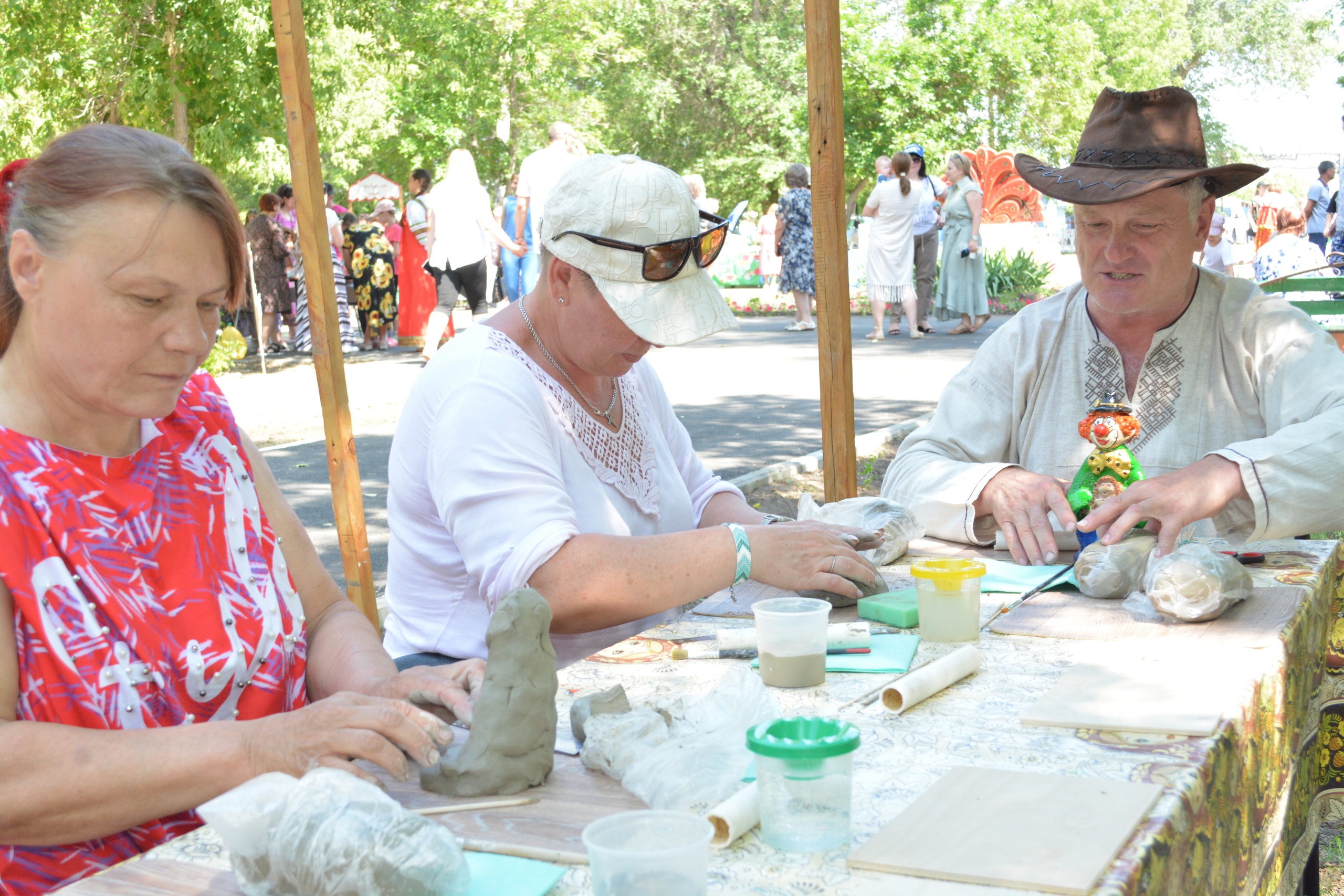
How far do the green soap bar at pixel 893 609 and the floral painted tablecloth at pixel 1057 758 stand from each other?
121 mm

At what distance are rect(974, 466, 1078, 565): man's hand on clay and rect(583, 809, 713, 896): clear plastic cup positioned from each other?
159 centimetres

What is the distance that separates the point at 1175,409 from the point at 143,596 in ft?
7.65

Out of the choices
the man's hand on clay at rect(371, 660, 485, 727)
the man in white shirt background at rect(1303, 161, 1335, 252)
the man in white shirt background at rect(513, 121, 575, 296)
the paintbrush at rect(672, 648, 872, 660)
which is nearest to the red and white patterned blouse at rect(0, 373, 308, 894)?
the man's hand on clay at rect(371, 660, 485, 727)

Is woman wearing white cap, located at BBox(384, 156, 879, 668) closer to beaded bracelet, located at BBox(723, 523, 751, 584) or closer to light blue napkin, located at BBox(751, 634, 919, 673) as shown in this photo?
beaded bracelet, located at BBox(723, 523, 751, 584)

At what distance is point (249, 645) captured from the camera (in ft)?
6.06

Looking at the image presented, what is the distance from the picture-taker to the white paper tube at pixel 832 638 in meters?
1.90

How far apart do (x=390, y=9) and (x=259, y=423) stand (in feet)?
46.3

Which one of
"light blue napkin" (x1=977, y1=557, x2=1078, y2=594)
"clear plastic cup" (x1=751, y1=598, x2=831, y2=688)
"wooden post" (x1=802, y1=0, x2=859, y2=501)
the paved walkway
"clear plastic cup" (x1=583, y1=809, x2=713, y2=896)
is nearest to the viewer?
"clear plastic cup" (x1=583, y1=809, x2=713, y2=896)

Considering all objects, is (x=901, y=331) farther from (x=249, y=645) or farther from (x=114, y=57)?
(x=249, y=645)

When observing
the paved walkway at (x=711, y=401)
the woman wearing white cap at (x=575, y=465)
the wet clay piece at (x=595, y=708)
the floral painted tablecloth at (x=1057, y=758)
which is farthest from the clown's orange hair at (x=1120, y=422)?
the paved walkway at (x=711, y=401)

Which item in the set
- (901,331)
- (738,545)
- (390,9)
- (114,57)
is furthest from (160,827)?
(390,9)

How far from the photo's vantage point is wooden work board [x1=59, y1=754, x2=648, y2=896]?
1187mm

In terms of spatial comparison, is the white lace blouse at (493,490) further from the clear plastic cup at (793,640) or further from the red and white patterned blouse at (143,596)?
the clear plastic cup at (793,640)

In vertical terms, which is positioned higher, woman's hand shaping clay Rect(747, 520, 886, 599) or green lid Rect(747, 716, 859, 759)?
green lid Rect(747, 716, 859, 759)
